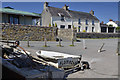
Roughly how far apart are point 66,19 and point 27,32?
2134 cm

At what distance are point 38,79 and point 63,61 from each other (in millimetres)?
2153

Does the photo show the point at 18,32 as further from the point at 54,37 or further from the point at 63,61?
the point at 63,61

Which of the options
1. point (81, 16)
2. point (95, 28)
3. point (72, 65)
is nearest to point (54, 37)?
point (72, 65)

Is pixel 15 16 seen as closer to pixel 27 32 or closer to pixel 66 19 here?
pixel 27 32

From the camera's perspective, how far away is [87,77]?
4.91m

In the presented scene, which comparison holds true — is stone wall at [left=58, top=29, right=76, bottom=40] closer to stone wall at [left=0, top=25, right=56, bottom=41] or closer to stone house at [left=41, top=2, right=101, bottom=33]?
stone wall at [left=0, top=25, right=56, bottom=41]

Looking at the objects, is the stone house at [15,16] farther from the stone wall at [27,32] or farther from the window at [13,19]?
the stone wall at [27,32]

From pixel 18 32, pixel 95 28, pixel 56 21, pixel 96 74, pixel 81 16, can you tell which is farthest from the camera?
pixel 95 28

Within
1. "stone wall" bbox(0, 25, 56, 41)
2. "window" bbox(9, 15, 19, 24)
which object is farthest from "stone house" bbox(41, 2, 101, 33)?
"window" bbox(9, 15, 19, 24)

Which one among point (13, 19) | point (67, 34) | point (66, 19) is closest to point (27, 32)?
point (13, 19)

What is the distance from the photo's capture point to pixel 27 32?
17516mm

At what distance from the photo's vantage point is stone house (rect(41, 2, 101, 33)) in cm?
3565

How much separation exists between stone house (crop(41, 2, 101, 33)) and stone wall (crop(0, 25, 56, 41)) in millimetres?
13650

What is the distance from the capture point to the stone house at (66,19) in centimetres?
3565
